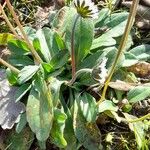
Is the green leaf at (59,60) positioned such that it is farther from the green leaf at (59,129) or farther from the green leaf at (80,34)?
the green leaf at (59,129)

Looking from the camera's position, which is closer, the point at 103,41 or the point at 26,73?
the point at 26,73

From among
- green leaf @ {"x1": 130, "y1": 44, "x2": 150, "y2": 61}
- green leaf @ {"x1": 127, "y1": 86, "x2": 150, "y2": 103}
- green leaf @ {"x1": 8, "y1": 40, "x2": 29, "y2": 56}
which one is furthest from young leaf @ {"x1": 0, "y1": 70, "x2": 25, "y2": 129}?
green leaf @ {"x1": 130, "y1": 44, "x2": 150, "y2": 61}

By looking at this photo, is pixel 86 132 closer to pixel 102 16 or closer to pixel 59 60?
pixel 59 60

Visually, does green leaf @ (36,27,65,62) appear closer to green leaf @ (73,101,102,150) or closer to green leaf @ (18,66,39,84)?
green leaf @ (18,66,39,84)

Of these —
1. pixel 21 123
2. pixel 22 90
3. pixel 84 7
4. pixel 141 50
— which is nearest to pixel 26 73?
pixel 22 90

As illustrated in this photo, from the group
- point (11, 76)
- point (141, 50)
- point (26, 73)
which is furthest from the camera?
point (141, 50)

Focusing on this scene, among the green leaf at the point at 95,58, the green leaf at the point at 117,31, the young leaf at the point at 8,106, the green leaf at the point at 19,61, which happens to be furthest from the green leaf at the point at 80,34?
the young leaf at the point at 8,106
